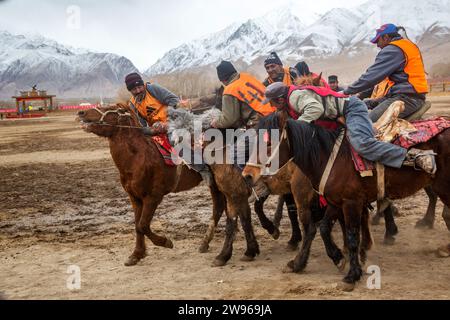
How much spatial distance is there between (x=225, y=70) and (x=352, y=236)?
293 cm

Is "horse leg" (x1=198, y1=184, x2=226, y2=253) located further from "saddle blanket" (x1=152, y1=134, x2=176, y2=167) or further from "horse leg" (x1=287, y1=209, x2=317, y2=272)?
"horse leg" (x1=287, y1=209, x2=317, y2=272)

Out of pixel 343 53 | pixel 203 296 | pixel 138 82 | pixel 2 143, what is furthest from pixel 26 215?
pixel 343 53

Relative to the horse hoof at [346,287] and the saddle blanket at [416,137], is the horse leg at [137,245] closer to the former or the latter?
the horse hoof at [346,287]

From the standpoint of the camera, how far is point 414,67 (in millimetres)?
6191

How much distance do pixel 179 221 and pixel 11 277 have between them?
10.9ft

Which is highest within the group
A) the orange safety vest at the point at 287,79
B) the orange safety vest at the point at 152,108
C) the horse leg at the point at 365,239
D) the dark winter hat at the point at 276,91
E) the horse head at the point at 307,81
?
the orange safety vest at the point at 287,79

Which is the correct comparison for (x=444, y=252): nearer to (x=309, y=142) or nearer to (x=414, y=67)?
(x=414, y=67)


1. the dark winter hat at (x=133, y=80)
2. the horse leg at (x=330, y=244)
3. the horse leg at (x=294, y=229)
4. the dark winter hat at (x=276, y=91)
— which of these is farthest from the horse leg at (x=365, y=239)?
the dark winter hat at (x=133, y=80)

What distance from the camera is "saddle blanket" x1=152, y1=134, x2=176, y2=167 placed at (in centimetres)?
672

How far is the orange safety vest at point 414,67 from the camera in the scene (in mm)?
6117

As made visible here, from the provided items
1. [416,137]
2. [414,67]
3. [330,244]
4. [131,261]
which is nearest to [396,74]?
[414,67]

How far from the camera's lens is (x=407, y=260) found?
6.23 m

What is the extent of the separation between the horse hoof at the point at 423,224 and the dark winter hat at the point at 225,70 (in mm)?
4003

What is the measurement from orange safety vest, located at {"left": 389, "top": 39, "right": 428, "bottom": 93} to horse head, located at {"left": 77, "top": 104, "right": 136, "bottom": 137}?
3.84m
